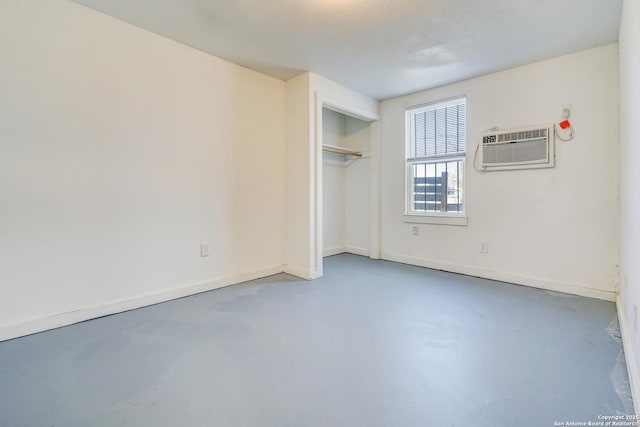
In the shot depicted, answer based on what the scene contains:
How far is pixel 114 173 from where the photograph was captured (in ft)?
8.13

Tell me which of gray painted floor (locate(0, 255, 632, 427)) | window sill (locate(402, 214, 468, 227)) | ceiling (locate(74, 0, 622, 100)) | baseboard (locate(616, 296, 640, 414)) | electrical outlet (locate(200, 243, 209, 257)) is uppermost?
ceiling (locate(74, 0, 622, 100))

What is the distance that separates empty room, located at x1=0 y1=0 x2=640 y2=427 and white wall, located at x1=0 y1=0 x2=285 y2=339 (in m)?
0.02

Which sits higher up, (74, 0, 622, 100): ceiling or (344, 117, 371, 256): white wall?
(74, 0, 622, 100): ceiling

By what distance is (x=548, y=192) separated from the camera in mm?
3141

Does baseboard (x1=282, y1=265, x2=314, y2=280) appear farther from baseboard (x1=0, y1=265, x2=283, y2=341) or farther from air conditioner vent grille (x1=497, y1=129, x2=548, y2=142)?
air conditioner vent grille (x1=497, y1=129, x2=548, y2=142)

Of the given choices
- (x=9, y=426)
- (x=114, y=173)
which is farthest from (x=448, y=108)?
(x=9, y=426)

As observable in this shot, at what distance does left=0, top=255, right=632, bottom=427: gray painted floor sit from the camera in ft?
4.49

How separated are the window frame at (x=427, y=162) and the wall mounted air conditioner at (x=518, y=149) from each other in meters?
0.29

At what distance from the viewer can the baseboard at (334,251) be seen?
16.1 feet

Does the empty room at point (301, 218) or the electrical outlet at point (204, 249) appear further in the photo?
the electrical outlet at point (204, 249)

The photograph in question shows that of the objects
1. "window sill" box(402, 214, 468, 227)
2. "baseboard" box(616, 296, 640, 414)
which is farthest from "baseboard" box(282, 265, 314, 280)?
"baseboard" box(616, 296, 640, 414)

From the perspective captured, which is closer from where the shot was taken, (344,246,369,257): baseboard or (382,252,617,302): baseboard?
(382,252,617,302): baseboard

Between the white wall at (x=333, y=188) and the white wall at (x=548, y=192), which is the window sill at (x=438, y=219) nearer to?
the white wall at (x=548, y=192)

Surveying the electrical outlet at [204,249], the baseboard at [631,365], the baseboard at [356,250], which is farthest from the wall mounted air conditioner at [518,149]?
the electrical outlet at [204,249]
